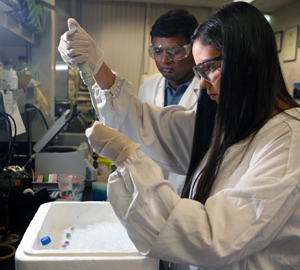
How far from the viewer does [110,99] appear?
47.1 inches

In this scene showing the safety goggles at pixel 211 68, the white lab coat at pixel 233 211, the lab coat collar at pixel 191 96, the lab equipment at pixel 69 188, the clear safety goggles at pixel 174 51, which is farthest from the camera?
the lab coat collar at pixel 191 96

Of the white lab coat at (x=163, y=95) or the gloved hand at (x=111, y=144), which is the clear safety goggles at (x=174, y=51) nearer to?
the white lab coat at (x=163, y=95)

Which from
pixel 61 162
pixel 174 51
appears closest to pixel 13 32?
pixel 61 162

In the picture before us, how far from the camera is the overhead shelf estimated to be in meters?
1.51

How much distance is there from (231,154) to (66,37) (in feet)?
2.48

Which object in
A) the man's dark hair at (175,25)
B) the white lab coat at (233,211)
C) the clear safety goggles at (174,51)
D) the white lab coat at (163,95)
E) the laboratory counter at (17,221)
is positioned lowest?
the laboratory counter at (17,221)

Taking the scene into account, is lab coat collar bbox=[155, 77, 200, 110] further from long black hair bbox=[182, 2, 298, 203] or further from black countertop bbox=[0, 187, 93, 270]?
black countertop bbox=[0, 187, 93, 270]

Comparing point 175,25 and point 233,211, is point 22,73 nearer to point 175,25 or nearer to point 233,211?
point 175,25

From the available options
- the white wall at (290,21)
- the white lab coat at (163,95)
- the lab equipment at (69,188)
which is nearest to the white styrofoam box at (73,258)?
the lab equipment at (69,188)

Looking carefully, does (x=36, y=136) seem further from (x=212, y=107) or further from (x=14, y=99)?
(x=212, y=107)

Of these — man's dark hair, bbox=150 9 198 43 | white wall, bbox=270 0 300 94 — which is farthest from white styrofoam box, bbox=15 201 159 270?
white wall, bbox=270 0 300 94

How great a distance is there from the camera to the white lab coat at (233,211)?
63 centimetres

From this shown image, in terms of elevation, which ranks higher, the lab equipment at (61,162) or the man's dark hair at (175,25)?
the man's dark hair at (175,25)

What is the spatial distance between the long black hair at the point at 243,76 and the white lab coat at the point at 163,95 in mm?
690
